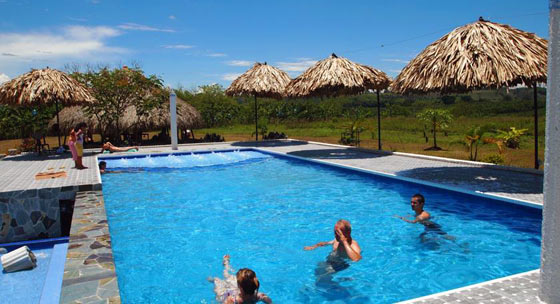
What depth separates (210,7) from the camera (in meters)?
22.4

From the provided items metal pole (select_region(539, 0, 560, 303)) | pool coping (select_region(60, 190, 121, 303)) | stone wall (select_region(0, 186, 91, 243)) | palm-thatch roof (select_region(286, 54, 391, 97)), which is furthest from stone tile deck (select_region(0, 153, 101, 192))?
palm-thatch roof (select_region(286, 54, 391, 97))

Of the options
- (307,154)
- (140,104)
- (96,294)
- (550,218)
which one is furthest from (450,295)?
(140,104)

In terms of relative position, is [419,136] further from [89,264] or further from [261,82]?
[89,264]

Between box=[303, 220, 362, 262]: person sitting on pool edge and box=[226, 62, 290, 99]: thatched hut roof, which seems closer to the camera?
box=[303, 220, 362, 262]: person sitting on pool edge

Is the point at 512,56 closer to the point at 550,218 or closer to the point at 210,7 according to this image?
the point at 550,218

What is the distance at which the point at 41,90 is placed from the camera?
12.6m

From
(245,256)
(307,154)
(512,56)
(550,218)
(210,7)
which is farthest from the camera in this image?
(210,7)

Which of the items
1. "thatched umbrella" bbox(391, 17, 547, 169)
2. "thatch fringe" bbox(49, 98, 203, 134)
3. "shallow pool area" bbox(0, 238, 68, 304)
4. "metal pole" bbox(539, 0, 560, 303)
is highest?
"thatched umbrella" bbox(391, 17, 547, 169)

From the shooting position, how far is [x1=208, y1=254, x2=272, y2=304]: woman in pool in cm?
357

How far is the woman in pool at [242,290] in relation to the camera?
11.7 ft

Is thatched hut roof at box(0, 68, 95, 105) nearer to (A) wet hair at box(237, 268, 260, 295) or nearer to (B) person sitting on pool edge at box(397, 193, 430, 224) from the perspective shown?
(B) person sitting on pool edge at box(397, 193, 430, 224)

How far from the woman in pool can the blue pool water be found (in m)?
0.16

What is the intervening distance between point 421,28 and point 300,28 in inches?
338

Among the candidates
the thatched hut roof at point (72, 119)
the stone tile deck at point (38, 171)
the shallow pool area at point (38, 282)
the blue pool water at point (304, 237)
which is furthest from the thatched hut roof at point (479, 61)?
the thatched hut roof at point (72, 119)
